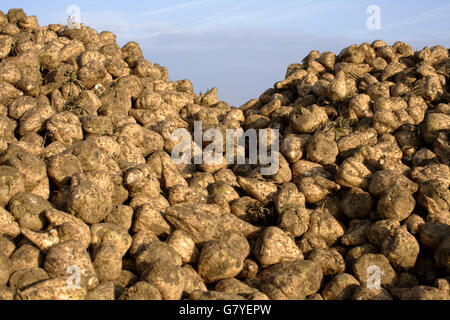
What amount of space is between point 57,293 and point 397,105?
6.73 meters

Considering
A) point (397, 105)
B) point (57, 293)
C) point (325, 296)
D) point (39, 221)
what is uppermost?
point (397, 105)

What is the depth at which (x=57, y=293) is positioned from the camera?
4.75 meters

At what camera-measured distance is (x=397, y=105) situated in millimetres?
8836

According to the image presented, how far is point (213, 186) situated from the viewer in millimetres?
7629

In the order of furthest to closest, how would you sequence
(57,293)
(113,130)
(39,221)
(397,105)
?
(397,105) → (113,130) → (39,221) → (57,293)

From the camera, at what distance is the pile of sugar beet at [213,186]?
18.2 ft

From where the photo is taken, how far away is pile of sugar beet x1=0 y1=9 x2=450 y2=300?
18.2ft

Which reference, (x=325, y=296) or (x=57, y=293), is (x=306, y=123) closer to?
(x=325, y=296)

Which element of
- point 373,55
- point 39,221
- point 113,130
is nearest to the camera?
point 39,221

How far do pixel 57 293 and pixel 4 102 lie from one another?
4823 millimetres

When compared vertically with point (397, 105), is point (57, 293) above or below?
below

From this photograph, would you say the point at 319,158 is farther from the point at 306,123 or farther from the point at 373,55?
the point at 373,55
